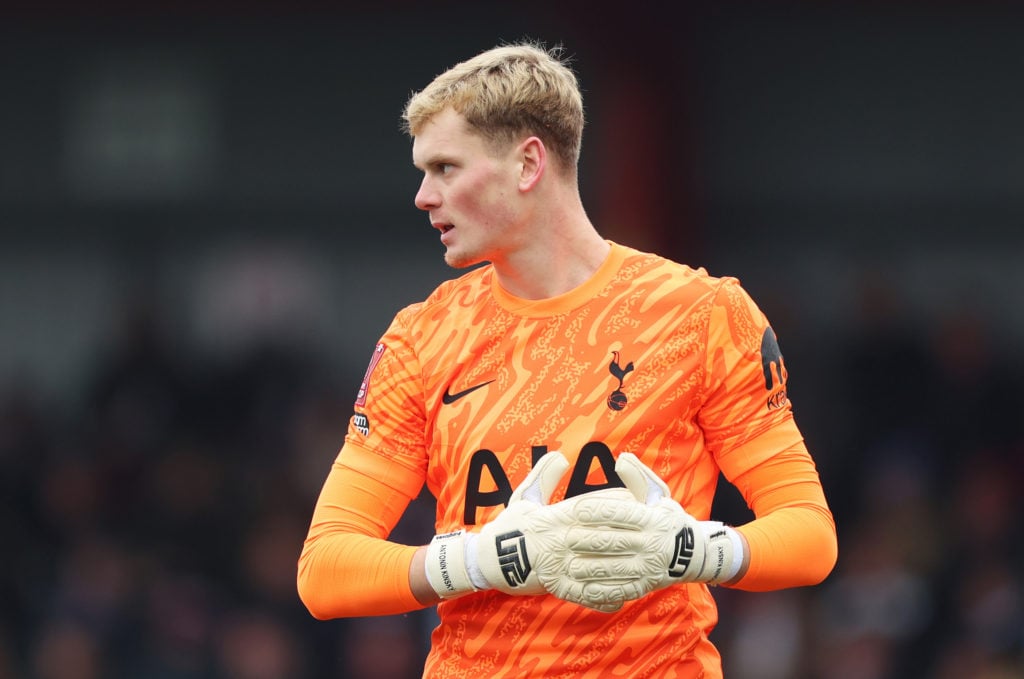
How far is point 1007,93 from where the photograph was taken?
9312 mm

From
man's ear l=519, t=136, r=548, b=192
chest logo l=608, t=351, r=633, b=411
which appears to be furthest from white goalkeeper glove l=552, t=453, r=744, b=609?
man's ear l=519, t=136, r=548, b=192

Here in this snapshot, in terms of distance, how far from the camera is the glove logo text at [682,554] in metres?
2.57

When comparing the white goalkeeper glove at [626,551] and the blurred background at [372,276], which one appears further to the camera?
the blurred background at [372,276]

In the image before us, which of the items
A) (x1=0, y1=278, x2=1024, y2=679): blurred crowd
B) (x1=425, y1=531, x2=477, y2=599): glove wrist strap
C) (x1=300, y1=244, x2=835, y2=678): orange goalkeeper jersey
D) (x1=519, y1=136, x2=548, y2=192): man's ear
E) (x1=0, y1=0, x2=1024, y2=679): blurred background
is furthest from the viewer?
(x1=0, y1=0, x2=1024, y2=679): blurred background

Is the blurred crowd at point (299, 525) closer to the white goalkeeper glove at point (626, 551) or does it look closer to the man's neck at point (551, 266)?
the man's neck at point (551, 266)

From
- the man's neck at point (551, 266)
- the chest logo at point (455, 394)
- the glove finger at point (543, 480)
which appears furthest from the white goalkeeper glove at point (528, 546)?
the man's neck at point (551, 266)

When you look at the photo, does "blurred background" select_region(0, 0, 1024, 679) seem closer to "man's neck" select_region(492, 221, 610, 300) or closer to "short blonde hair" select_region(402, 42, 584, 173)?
"man's neck" select_region(492, 221, 610, 300)

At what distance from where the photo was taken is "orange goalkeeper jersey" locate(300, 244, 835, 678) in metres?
2.77

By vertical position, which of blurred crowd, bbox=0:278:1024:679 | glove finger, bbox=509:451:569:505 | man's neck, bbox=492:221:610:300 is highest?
man's neck, bbox=492:221:610:300

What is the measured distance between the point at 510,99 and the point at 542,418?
58 cm

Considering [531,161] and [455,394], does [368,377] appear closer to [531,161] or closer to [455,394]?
[455,394]

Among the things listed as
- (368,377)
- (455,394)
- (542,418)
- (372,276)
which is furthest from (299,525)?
(542,418)

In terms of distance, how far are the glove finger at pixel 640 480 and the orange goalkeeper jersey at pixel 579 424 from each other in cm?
14

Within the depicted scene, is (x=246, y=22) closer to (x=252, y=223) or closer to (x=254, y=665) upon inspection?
(x=252, y=223)
